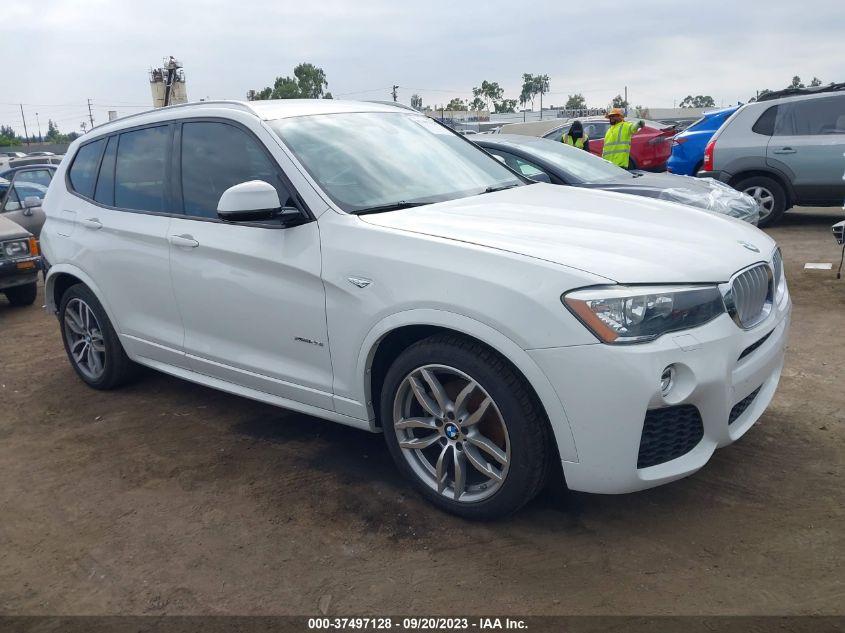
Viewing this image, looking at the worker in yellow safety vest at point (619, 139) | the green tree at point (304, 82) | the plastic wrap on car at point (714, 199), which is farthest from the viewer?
the green tree at point (304, 82)

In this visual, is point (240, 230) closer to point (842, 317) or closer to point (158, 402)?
point (158, 402)

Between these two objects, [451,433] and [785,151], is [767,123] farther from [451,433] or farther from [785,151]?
[451,433]

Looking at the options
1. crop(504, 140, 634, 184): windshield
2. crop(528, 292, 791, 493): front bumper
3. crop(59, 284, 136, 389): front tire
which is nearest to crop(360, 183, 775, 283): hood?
crop(528, 292, 791, 493): front bumper

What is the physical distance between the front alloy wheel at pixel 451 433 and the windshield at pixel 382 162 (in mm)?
922

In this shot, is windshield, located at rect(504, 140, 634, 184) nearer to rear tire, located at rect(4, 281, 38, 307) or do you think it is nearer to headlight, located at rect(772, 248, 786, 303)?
headlight, located at rect(772, 248, 786, 303)

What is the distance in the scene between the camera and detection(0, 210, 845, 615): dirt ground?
8.97 feet

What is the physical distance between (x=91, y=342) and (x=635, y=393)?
394 centimetres

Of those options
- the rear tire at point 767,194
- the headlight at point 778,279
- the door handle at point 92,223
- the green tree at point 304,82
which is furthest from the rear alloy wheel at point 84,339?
the green tree at point 304,82

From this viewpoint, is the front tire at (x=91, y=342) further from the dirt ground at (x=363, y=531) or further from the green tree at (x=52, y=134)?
the green tree at (x=52, y=134)

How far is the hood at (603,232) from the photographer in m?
2.85

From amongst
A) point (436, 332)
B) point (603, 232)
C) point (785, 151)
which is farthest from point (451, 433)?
point (785, 151)

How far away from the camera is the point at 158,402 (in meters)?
4.98

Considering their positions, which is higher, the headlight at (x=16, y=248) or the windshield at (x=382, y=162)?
the windshield at (x=382, y=162)

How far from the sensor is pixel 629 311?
2.68m
